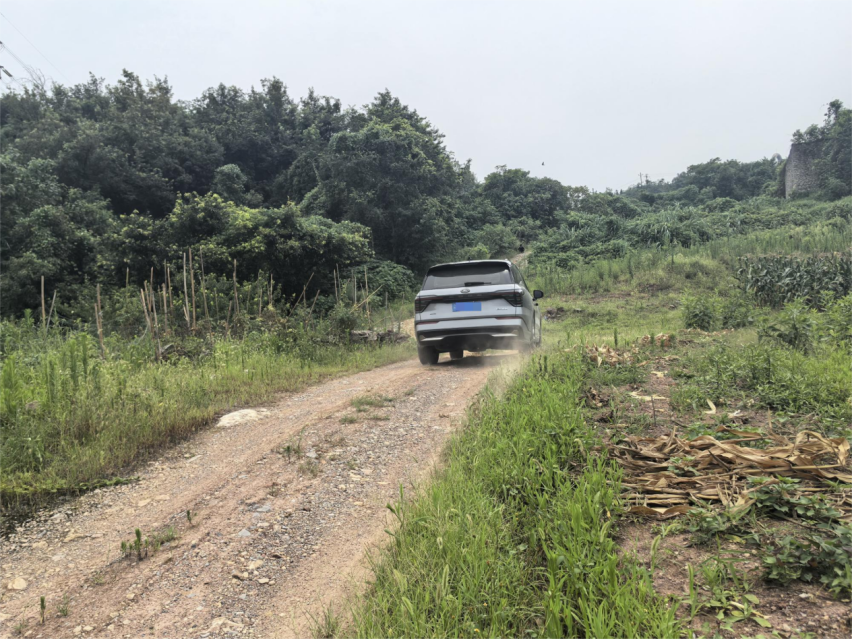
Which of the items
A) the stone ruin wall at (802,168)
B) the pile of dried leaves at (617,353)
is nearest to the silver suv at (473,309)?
the pile of dried leaves at (617,353)

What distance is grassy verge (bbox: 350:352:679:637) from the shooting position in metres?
1.95

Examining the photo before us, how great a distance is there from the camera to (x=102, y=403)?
5.01 meters

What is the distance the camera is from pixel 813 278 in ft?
47.6

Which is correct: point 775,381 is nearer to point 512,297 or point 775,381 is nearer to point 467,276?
point 512,297

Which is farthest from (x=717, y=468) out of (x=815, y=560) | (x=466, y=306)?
(x=466, y=306)

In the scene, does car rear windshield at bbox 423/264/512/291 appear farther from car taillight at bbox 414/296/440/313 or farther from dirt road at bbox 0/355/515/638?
dirt road at bbox 0/355/515/638

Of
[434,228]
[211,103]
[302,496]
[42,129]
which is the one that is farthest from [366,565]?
[211,103]

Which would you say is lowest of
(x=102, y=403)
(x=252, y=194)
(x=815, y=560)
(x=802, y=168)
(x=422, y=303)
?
(x=815, y=560)

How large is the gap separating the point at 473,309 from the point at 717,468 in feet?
18.4

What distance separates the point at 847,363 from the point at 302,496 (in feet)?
17.3

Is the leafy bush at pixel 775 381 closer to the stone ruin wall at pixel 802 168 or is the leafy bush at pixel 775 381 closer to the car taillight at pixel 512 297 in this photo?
the car taillight at pixel 512 297

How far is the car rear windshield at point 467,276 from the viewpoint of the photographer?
853 centimetres

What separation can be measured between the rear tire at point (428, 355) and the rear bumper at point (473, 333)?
0.77 feet

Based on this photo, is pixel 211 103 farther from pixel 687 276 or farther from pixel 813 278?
pixel 813 278
